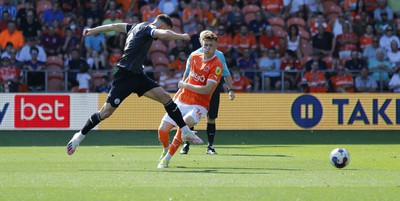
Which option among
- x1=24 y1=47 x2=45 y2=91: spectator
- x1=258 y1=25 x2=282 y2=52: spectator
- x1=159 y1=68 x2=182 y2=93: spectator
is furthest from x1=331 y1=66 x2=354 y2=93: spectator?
x1=24 y1=47 x2=45 y2=91: spectator

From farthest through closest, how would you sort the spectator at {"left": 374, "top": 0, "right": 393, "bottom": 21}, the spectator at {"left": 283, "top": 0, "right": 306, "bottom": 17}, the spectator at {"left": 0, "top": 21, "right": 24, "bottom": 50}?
the spectator at {"left": 374, "top": 0, "right": 393, "bottom": 21} → the spectator at {"left": 283, "top": 0, "right": 306, "bottom": 17} → the spectator at {"left": 0, "top": 21, "right": 24, "bottom": 50}

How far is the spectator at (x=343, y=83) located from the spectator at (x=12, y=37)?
8.91 meters

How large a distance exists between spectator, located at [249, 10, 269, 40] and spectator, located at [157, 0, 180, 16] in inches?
91.1

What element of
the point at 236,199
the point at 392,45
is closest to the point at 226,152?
the point at 236,199

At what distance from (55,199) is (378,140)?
12938 millimetres

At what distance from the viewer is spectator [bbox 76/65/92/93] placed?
25297mm

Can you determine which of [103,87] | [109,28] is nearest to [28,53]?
[103,87]

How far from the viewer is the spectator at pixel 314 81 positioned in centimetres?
2562

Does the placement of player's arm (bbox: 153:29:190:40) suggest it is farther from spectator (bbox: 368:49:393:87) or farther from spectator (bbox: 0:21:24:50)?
spectator (bbox: 368:49:393:87)

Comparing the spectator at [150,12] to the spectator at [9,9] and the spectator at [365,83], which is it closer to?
the spectator at [9,9]

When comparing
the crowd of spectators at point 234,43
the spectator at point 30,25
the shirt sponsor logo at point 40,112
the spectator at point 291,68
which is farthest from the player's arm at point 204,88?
the spectator at point 30,25

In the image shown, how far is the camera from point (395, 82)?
2594 cm

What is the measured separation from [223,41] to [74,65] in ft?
14.2

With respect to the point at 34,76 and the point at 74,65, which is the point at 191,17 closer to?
the point at 74,65
